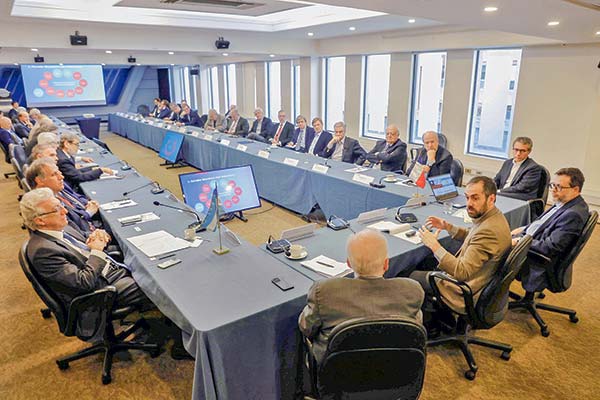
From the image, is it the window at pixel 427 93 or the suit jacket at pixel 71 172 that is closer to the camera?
the suit jacket at pixel 71 172

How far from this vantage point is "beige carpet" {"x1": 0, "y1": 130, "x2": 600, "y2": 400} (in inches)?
87.5

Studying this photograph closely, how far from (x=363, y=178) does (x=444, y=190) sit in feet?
3.32

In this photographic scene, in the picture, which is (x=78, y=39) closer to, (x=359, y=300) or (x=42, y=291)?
(x=42, y=291)

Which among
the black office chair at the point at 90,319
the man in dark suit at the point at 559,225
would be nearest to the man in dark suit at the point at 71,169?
the black office chair at the point at 90,319

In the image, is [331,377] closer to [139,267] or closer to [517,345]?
[139,267]

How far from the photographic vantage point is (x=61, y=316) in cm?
208

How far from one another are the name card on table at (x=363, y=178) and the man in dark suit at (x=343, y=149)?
3.86 ft

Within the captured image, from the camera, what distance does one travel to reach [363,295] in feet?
5.04

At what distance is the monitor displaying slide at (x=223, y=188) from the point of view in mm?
3738

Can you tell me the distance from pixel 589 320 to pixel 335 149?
3740 mm

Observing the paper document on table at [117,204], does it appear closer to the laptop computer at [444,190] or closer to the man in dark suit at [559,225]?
the laptop computer at [444,190]

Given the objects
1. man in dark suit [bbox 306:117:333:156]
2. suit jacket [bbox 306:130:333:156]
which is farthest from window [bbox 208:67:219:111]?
suit jacket [bbox 306:130:333:156]

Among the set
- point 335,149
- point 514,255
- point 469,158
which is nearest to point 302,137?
point 335,149

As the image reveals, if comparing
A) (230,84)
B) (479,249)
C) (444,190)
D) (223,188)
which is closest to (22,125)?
(230,84)
